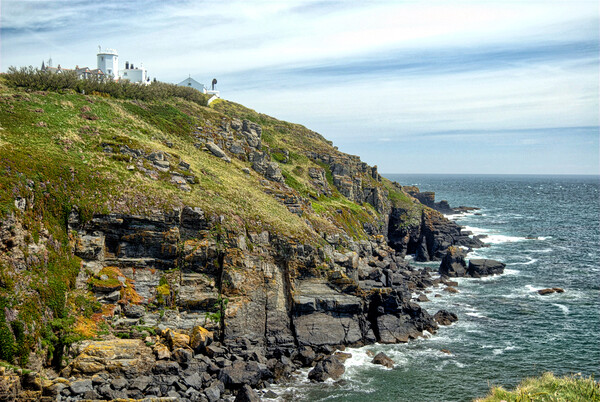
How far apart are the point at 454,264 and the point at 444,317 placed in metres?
25.3

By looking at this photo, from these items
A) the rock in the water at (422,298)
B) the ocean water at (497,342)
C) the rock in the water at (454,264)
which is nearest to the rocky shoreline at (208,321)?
the ocean water at (497,342)

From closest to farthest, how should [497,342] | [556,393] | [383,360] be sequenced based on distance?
[556,393]
[383,360]
[497,342]

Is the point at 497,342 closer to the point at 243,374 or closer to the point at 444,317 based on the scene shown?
the point at 444,317

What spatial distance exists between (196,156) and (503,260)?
205 feet

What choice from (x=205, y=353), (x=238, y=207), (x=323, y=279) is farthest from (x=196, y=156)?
(x=205, y=353)

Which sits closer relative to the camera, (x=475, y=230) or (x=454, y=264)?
(x=454, y=264)

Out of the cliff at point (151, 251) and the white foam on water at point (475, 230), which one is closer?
the cliff at point (151, 251)

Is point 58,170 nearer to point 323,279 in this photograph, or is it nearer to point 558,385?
point 323,279

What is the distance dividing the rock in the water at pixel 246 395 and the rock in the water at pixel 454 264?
5136 cm

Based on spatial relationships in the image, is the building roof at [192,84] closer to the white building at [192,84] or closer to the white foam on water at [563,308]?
the white building at [192,84]

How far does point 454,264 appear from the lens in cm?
7975

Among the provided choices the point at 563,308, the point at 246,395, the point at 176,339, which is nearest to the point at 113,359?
the point at 176,339

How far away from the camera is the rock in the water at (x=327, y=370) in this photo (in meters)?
41.3

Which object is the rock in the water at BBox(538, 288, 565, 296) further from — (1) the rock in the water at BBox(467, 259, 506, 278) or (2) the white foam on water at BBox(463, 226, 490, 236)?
(2) the white foam on water at BBox(463, 226, 490, 236)
